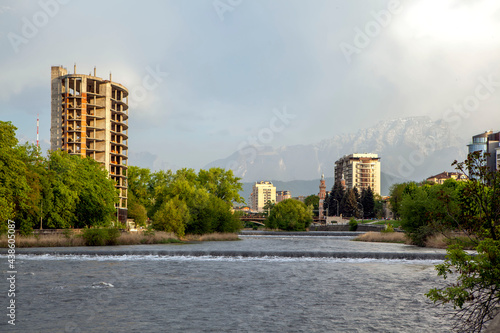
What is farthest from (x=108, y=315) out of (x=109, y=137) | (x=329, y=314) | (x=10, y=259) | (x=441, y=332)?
(x=109, y=137)

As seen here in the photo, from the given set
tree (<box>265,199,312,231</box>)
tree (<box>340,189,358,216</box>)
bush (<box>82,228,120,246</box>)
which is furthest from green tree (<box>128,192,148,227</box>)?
tree (<box>340,189,358,216</box>)

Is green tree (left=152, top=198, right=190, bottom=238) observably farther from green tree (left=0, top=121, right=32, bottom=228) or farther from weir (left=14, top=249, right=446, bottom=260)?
weir (left=14, top=249, right=446, bottom=260)

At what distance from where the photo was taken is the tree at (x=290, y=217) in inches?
4729

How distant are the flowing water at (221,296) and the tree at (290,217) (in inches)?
3148

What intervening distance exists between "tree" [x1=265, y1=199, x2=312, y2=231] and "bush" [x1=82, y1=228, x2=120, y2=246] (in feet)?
223

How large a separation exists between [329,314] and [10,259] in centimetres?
2961

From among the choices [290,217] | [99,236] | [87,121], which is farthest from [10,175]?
[290,217]

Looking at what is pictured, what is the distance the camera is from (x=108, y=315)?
16875mm

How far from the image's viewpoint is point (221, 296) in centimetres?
2147

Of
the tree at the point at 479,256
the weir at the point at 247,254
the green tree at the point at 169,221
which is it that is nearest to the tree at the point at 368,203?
the green tree at the point at 169,221

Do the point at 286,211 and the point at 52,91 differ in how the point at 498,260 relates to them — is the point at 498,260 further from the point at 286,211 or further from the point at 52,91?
the point at 52,91

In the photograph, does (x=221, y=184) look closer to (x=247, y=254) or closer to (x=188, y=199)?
(x=188, y=199)

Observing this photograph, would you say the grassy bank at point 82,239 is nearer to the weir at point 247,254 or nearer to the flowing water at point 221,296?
the weir at point 247,254

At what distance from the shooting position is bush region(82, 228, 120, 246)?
5506cm
